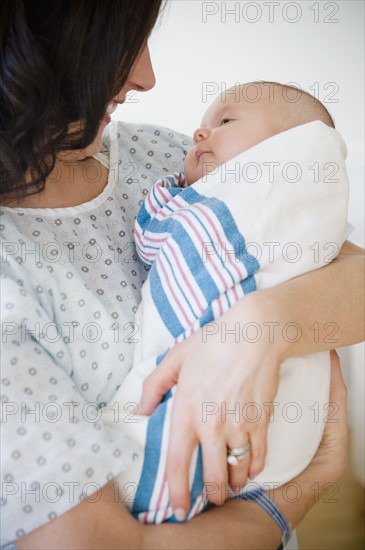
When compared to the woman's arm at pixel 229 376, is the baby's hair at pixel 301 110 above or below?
above

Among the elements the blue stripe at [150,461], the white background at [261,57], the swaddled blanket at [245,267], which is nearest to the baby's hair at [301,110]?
the swaddled blanket at [245,267]

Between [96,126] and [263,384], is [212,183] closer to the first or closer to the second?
[96,126]

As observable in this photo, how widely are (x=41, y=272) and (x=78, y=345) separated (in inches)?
4.7

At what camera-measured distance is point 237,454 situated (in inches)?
29.3

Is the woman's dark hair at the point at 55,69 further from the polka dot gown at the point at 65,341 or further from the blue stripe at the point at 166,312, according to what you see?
the blue stripe at the point at 166,312

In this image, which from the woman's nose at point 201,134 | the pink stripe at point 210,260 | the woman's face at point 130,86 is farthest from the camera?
the woman's nose at point 201,134

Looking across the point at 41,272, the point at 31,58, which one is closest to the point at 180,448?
the point at 41,272

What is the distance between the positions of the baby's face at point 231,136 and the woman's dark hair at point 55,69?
0.78ft

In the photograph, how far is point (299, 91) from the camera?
1.09m

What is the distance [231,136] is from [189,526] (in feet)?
2.21

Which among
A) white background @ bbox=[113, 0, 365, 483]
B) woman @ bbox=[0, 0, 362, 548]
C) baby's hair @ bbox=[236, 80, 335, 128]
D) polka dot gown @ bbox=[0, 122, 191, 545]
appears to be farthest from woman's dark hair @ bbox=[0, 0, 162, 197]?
white background @ bbox=[113, 0, 365, 483]

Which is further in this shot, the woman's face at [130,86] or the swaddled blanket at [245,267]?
the woman's face at [130,86]

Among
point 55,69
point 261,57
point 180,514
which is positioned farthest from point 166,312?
point 261,57

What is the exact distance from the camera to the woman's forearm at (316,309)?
77 centimetres
